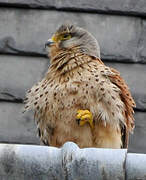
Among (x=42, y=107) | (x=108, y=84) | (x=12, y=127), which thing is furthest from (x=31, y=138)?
(x=108, y=84)

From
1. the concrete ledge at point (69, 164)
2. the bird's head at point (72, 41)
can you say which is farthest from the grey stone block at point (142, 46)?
the concrete ledge at point (69, 164)

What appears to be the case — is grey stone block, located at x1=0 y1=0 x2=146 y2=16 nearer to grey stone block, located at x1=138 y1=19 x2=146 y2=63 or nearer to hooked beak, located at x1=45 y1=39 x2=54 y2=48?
grey stone block, located at x1=138 y1=19 x2=146 y2=63

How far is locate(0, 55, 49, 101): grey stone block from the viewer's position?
5.03m

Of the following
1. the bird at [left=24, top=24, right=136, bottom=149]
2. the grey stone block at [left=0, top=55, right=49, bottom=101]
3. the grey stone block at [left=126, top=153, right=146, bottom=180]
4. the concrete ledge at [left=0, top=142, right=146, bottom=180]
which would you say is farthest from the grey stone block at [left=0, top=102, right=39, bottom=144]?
the grey stone block at [left=126, top=153, right=146, bottom=180]

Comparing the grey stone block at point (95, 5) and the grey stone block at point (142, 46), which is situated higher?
the grey stone block at point (95, 5)

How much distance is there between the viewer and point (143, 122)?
4969 millimetres

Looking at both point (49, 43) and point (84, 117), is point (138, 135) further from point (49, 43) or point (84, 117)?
point (49, 43)

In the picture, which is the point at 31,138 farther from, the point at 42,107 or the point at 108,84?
the point at 108,84

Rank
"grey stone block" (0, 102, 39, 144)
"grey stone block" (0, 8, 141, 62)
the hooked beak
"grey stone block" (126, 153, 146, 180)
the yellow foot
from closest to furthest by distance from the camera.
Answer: "grey stone block" (126, 153, 146, 180), the yellow foot, the hooked beak, "grey stone block" (0, 102, 39, 144), "grey stone block" (0, 8, 141, 62)

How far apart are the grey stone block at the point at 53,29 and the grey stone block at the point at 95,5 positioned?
0.16ft

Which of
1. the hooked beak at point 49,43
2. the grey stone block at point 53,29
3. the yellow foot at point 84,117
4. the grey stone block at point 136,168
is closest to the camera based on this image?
the grey stone block at point 136,168

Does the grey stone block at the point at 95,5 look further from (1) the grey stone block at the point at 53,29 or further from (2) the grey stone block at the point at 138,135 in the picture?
(2) the grey stone block at the point at 138,135

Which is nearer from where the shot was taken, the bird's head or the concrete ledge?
the concrete ledge

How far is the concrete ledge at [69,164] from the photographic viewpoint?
8.65 feet
